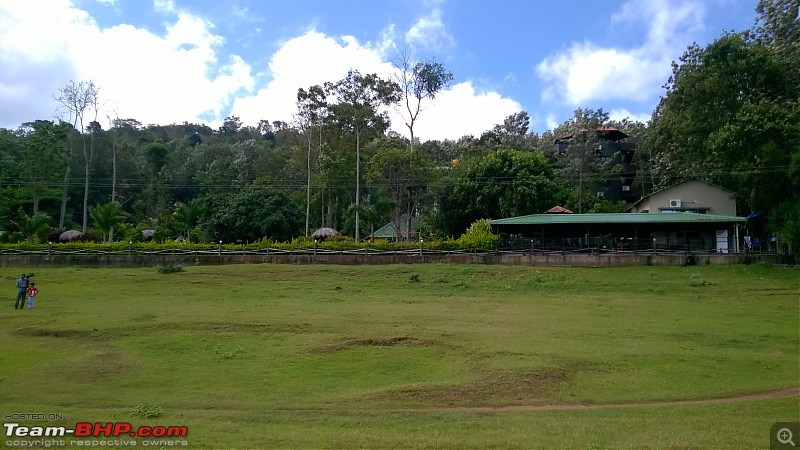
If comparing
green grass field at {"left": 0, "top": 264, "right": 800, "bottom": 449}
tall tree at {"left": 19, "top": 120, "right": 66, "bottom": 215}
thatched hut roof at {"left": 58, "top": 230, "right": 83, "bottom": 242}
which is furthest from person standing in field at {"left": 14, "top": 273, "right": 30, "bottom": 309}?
tall tree at {"left": 19, "top": 120, "right": 66, "bottom": 215}

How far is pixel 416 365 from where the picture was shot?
Result: 13758mm

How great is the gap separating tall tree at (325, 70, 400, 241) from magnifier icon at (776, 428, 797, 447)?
155ft

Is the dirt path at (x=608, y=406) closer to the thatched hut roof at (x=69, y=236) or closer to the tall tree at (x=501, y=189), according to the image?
the tall tree at (x=501, y=189)

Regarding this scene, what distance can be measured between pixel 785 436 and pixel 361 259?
29.0m

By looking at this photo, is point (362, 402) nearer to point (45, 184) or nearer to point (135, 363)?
point (135, 363)

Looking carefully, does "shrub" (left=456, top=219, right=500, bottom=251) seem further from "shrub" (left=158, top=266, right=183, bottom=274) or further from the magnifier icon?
the magnifier icon

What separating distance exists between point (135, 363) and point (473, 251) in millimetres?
25407

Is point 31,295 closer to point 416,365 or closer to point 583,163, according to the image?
point 416,365

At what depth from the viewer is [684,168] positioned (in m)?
45.9

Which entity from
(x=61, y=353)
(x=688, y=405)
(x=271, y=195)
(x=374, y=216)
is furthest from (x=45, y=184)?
(x=688, y=405)

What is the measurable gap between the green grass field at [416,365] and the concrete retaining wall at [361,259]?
7.52m

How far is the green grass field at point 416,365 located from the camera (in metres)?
9.09

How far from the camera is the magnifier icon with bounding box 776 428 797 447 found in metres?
7.97

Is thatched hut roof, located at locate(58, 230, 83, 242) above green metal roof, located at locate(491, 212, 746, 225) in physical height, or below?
below
